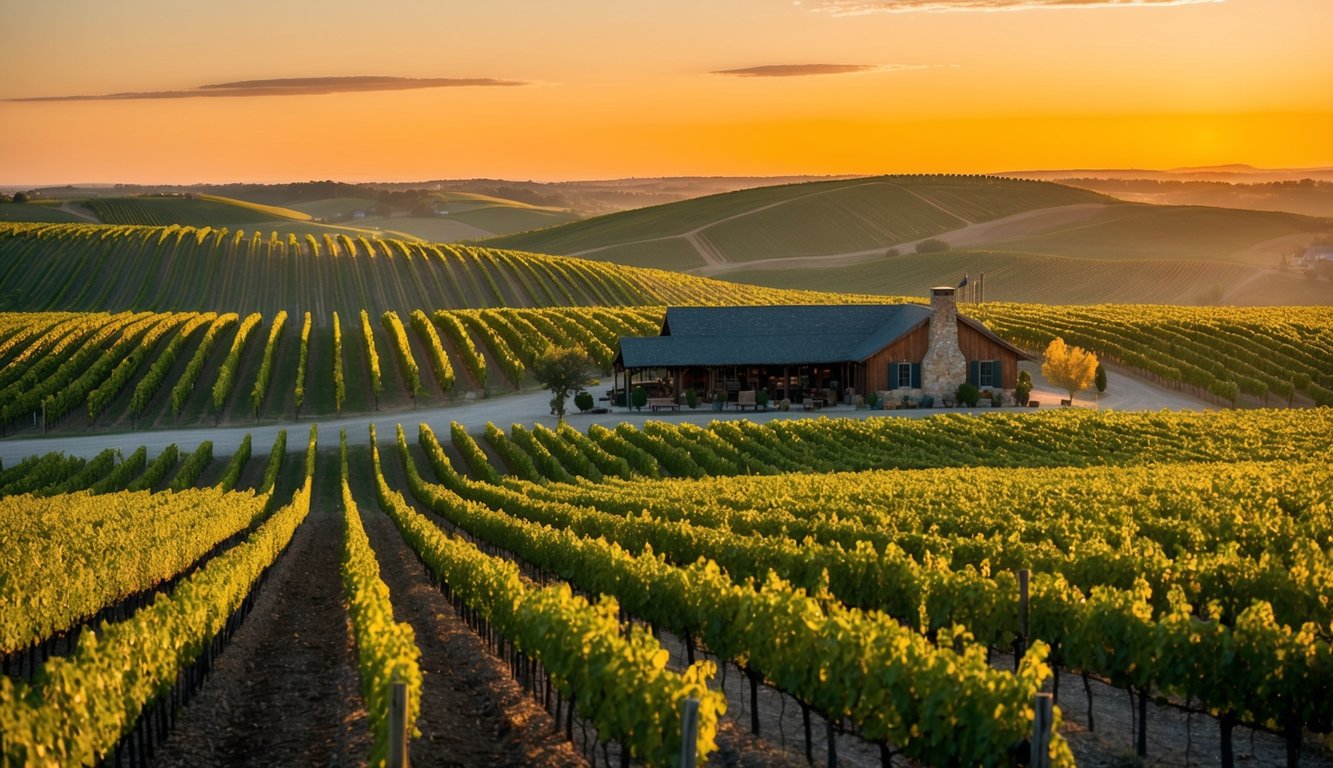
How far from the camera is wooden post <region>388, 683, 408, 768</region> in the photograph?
11.8m

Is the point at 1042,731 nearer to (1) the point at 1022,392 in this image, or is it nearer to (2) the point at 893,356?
(2) the point at 893,356

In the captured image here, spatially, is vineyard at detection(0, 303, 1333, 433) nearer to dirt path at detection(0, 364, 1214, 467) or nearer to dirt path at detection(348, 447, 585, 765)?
dirt path at detection(0, 364, 1214, 467)

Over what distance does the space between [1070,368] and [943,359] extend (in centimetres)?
743

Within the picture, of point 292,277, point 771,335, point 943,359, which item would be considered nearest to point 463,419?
point 771,335

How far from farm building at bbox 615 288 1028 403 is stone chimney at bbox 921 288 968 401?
0.17 feet

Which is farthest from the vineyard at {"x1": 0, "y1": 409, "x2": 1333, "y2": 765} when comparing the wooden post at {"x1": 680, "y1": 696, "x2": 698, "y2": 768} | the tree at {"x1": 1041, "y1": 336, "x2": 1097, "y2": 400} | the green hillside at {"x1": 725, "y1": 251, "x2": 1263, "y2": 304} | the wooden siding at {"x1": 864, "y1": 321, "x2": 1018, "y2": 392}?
the green hillside at {"x1": 725, "y1": 251, "x2": 1263, "y2": 304}

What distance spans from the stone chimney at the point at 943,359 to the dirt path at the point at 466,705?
1709 inches

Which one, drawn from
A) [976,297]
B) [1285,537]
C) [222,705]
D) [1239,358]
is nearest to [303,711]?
[222,705]

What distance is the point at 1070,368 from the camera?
7106cm

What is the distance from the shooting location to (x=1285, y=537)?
2612 cm

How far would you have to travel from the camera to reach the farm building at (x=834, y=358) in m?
69.5

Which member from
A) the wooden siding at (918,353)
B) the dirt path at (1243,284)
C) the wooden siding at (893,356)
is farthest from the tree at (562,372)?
the dirt path at (1243,284)

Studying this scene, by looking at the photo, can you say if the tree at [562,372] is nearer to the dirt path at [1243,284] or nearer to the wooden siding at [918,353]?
the wooden siding at [918,353]

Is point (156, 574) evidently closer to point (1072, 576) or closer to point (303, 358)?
point (1072, 576)
